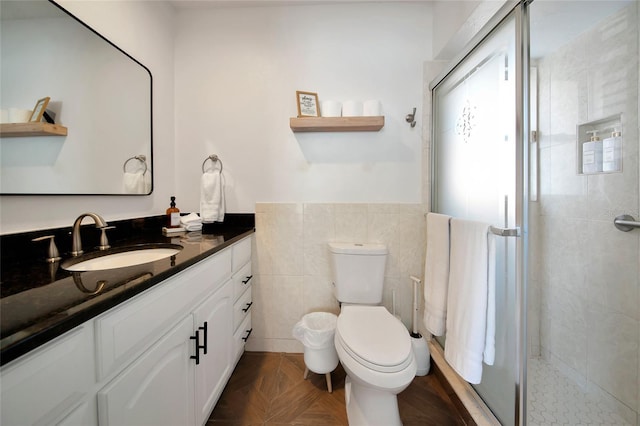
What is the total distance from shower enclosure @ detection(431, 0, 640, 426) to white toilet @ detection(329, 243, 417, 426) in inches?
18.0

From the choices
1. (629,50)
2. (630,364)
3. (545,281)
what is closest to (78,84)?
(629,50)

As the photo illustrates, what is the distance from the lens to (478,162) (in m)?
1.20

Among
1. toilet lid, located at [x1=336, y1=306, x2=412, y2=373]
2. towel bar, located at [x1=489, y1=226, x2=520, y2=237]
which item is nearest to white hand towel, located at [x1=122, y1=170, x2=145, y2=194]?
toilet lid, located at [x1=336, y1=306, x2=412, y2=373]

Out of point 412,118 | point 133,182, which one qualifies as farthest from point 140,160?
point 412,118

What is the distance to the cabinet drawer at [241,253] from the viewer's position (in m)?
1.38

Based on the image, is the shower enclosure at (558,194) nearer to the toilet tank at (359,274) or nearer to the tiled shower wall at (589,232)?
the tiled shower wall at (589,232)

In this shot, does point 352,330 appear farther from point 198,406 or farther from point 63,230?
point 63,230

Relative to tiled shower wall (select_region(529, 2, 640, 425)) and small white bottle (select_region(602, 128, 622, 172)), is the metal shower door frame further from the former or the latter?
small white bottle (select_region(602, 128, 622, 172))

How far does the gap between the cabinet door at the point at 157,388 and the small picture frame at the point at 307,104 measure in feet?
4.52

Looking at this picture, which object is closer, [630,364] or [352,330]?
[630,364]

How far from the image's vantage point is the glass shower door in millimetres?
966

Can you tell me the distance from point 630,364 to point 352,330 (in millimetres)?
1255

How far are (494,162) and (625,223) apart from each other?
0.62 metres

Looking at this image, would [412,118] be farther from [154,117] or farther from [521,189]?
[154,117]
